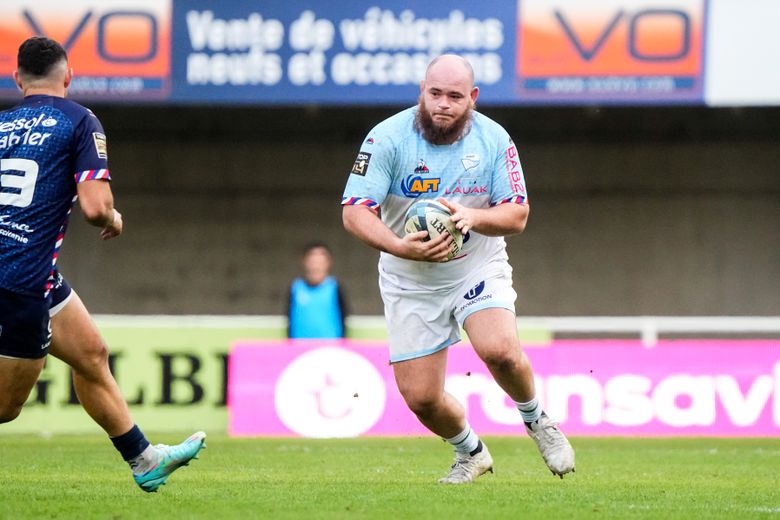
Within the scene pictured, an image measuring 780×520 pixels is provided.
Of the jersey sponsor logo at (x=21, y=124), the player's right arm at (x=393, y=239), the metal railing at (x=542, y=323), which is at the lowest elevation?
the metal railing at (x=542, y=323)

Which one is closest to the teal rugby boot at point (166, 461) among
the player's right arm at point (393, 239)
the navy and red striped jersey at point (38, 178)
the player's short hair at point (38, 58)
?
the navy and red striped jersey at point (38, 178)

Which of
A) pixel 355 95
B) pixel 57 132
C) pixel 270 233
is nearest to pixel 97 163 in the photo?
pixel 57 132

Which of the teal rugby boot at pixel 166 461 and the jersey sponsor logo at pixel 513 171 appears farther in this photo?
the jersey sponsor logo at pixel 513 171

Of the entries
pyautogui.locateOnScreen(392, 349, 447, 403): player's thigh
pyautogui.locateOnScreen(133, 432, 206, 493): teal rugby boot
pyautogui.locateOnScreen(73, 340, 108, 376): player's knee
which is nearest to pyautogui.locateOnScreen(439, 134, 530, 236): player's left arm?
pyautogui.locateOnScreen(392, 349, 447, 403): player's thigh

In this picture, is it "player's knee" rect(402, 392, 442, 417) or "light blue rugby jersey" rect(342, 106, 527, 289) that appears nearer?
"light blue rugby jersey" rect(342, 106, 527, 289)

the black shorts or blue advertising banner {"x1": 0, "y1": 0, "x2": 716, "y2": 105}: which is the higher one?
blue advertising banner {"x1": 0, "y1": 0, "x2": 716, "y2": 105}

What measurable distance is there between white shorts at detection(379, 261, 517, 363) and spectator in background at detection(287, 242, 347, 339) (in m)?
5.78

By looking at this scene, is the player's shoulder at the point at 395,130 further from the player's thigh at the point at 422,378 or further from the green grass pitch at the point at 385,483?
the green grass pitch at the point at 385,483

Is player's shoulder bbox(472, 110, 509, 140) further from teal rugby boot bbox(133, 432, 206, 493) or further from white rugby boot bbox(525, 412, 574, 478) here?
teal rugby boot bbox(133, 432, 206, 493)

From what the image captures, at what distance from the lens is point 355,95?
15234 millimetres

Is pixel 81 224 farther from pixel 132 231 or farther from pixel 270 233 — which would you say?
pixel 270 233

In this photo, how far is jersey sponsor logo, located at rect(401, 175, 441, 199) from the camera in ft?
24.0

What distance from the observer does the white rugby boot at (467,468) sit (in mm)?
7848

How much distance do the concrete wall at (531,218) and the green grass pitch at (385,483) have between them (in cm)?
719
